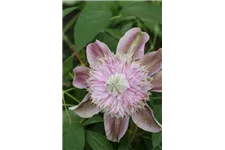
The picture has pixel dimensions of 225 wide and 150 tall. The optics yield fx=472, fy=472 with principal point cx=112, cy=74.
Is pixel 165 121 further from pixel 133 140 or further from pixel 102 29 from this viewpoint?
pixel 102 29

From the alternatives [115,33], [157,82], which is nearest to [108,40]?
[115,33]

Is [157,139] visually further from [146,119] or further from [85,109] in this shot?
[85,109]

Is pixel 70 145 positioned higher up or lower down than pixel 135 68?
lower down

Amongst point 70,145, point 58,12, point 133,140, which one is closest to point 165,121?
point 133,140

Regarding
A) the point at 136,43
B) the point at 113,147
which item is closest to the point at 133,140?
the point at 113,147

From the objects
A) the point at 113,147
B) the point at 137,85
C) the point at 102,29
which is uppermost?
the point at 102,29

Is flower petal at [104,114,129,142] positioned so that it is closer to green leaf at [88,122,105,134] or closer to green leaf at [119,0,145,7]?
green leaf at [88,122,105,134]
